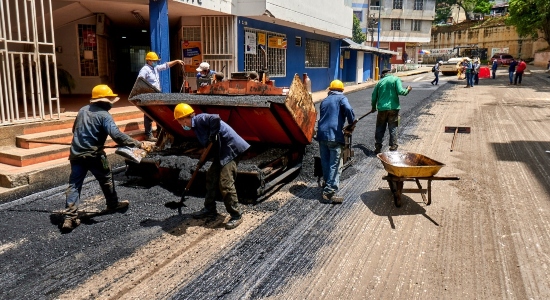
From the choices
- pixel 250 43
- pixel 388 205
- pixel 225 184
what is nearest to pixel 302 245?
pixel 225 184

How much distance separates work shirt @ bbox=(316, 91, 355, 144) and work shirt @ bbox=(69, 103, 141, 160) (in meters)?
2.65

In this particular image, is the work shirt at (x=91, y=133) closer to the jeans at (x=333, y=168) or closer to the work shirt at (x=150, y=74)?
the jeans at (x=333, y=168)

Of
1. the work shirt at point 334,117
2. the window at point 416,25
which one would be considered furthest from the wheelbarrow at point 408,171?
the window at point 416,25

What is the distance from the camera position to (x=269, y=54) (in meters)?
16.8

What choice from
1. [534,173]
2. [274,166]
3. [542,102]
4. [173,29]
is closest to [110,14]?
[173,29]

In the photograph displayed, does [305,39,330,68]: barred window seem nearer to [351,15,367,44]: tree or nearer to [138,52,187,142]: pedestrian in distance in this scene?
[138,52,187,142]: pedestrian in distance

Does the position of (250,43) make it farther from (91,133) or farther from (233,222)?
(233,222)

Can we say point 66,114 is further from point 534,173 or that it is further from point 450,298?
point 534,173

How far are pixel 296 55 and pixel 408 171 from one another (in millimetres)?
14724

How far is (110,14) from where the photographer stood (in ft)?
41.2

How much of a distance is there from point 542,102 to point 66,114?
18057mm

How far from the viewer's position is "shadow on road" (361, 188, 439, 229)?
5.48 m

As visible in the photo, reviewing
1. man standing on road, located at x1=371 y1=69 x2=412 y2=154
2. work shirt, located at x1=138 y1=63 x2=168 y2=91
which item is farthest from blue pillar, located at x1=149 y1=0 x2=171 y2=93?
man standing on road, located at x1=371 y1=69 x2=412 y2=154

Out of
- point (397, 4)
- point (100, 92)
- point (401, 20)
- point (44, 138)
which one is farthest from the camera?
point (401, 20)
